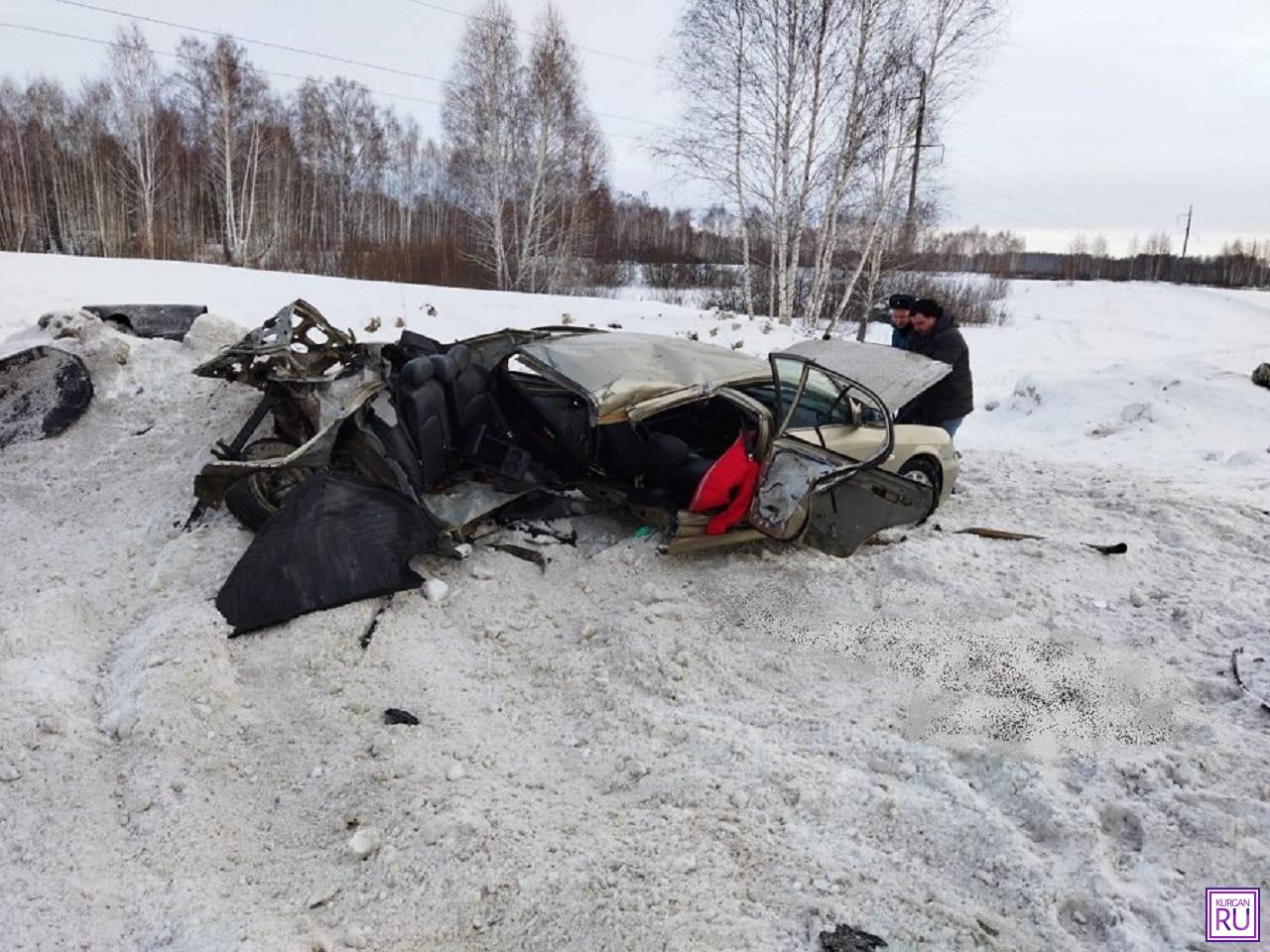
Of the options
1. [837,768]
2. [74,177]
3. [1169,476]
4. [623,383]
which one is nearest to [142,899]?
[837,768]

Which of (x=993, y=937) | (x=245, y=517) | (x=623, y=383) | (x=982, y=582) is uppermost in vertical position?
(x=623, y=383)

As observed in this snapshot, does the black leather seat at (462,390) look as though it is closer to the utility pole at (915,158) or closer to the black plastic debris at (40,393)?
the black plastic debris at (40,393)

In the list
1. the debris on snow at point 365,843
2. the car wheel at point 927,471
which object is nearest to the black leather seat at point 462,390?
the debris on snow at point 365,843

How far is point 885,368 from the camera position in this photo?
5707 mm

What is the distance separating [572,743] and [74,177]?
1303 inches

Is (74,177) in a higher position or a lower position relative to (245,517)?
higher

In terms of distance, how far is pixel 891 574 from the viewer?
4590 mm

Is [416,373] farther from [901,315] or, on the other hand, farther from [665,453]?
[901,315]

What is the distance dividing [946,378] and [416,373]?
4.21 m

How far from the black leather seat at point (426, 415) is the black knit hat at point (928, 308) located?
4.10m

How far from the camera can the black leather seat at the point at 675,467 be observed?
4.64 m

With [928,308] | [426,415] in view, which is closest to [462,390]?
[426,415]

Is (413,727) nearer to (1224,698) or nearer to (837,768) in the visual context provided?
(837,768)

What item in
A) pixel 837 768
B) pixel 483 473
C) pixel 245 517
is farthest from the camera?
pixel 483 473
